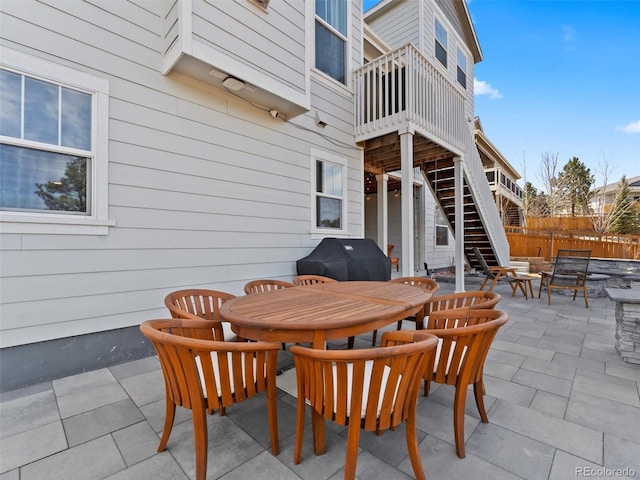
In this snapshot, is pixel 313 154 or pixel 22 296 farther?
pixel 313 154

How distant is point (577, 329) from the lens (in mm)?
3770

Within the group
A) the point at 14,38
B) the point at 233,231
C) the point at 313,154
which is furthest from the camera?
the point at 313,154

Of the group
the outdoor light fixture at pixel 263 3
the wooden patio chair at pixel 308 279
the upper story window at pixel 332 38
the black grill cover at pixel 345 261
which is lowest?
the wooden patio chair at pixel 308 279

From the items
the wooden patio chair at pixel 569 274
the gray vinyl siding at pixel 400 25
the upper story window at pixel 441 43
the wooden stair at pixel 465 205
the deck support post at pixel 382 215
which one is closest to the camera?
the wooden patio chair at pixel 569 274

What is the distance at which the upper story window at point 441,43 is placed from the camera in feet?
28.5

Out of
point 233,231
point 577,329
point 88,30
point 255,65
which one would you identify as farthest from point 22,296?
point 577,329

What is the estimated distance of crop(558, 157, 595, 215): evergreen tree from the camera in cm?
1344

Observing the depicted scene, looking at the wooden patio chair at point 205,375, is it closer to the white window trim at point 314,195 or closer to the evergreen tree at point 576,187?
the white window trim at point 314,195

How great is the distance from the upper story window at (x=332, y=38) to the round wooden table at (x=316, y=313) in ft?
13.0

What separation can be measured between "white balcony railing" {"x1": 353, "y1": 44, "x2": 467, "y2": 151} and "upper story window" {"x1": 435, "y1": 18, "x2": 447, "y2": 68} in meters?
4.36

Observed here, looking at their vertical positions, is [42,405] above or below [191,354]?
below

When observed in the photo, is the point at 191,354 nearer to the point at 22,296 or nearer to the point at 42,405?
the point at 42,405

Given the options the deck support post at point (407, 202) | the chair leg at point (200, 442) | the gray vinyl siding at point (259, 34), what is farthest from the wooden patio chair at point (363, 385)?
the deck support post at point (407, 202)

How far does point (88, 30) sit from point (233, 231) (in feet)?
7.33
